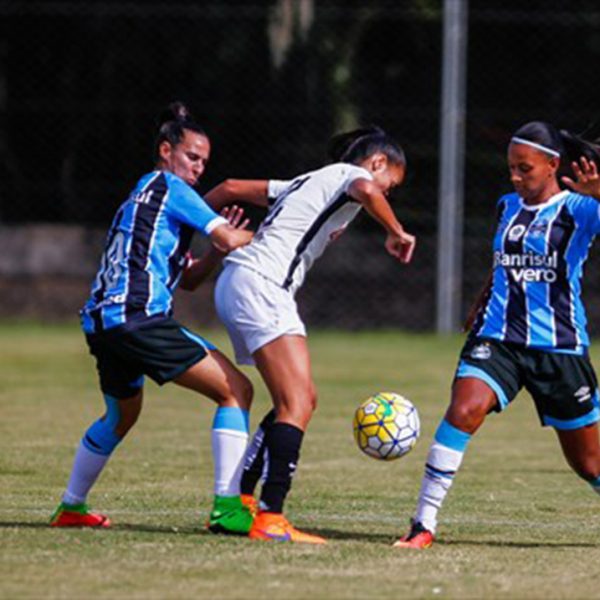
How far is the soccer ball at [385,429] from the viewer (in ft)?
24.0

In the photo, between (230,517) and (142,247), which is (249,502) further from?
(142,247)

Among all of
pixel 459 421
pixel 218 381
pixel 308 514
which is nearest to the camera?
pixel 459 421

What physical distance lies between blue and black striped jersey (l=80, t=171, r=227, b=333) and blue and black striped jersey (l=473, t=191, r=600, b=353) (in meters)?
1.25

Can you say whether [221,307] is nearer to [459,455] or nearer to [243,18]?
[459,455]

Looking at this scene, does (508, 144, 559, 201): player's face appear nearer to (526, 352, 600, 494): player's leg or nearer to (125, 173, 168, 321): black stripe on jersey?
(526, 352, 600, 494): player's leg

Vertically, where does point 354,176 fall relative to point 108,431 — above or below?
above

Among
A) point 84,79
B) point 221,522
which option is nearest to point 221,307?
point 221,522

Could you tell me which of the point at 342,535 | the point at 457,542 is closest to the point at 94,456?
the point at 342,535

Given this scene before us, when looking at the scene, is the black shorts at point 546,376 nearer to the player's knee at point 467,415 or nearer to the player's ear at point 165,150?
the player's knee at point 467,415

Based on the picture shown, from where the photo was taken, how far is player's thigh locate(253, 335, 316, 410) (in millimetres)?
6973

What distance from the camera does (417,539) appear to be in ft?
22.5

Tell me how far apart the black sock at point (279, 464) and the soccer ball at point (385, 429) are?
1.61ft

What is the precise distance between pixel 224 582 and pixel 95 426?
1.69 meters

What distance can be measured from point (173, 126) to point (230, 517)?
1.72m
